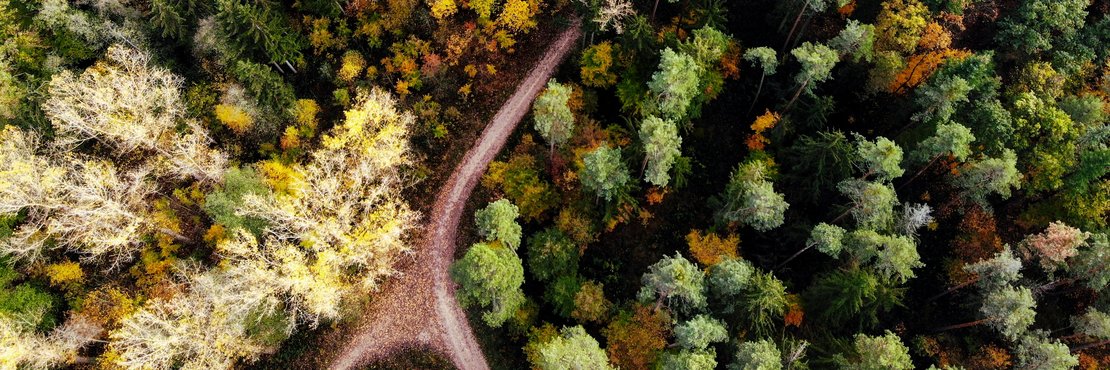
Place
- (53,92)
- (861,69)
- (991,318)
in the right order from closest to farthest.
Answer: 1. (991,318)
2. (53,92)
3. (861,69)

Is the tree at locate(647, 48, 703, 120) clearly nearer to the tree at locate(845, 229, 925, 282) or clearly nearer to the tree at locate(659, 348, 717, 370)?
the tree at locate(845, 229, 925, 282)

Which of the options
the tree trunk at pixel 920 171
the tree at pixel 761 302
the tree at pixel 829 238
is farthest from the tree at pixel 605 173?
the tree trunk at pixel 920 171

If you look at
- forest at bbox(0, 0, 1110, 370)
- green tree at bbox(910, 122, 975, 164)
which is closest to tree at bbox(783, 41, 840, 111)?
forest at bbox(0, 0, 1110, 370)

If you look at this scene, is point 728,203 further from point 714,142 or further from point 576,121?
point 576,121

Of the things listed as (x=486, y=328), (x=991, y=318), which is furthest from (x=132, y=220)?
(x=991, y=318)

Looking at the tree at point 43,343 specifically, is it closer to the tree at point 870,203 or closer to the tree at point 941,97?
the tree at point 870,203
